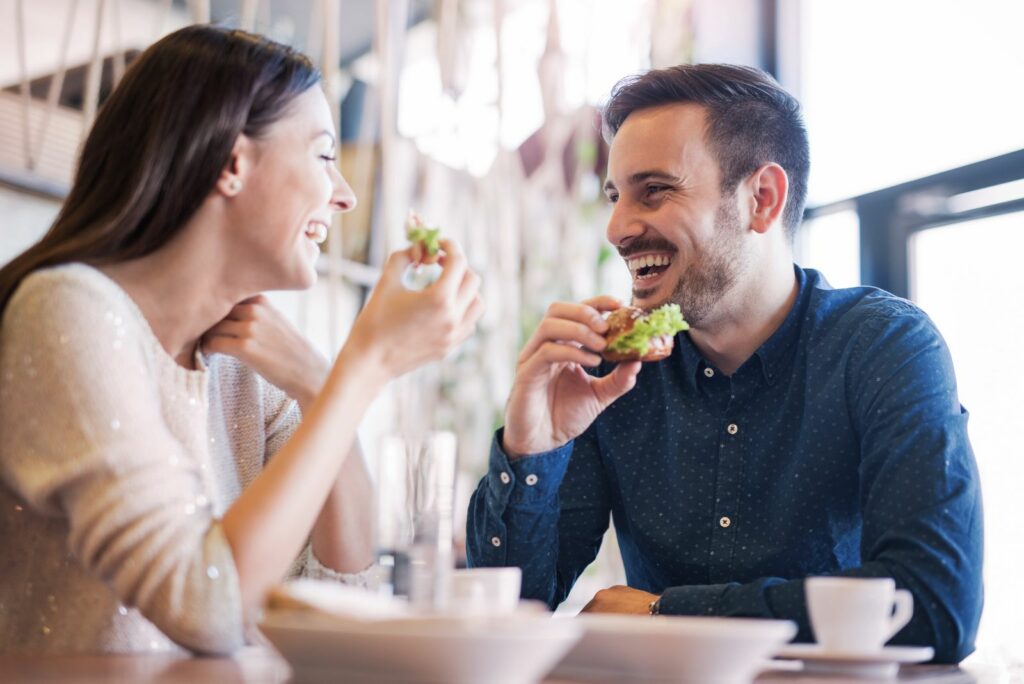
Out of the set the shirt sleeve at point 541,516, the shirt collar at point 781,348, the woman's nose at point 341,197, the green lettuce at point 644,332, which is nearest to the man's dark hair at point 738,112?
the shirt collar at point 781,348

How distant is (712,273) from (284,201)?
1.02 metres

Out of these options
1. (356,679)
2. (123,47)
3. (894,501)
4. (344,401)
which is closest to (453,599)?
(356,679)

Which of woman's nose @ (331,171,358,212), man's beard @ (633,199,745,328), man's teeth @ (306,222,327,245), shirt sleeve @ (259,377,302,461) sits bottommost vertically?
shirt sleeve @ (259,377,302,461)

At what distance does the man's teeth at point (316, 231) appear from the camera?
1518 millimetres

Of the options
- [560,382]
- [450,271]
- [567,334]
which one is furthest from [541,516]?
[450,271]

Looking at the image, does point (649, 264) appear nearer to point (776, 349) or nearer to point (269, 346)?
point (776, 349)

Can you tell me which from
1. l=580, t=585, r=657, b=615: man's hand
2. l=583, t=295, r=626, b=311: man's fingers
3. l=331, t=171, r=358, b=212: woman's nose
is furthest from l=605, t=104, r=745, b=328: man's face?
l=331, t=171, r=358, b=212: woman's nose

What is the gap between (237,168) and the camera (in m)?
1.44

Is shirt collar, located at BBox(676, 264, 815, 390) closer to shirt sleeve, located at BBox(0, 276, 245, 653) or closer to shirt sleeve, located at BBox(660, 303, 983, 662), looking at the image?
shirt sleeve, located at BBox(660, 303, 983, 662)

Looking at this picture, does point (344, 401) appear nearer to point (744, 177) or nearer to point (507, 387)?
point (744, 177)

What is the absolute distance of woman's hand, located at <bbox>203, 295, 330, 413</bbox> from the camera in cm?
153

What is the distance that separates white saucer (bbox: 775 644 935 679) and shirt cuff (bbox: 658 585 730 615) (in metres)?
0.42

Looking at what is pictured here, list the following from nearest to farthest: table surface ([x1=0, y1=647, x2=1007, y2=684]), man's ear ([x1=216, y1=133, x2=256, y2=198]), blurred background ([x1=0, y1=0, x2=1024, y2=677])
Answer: table surface ([x1=0, y1=647, x2=1007, y2=684]) < man's ear ([x1=216, y1=133, x2=256, y2=198]) < blurred background ([x1=0, y1=0, x2=1024, y2=677])

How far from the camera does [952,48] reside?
3.23 metres
